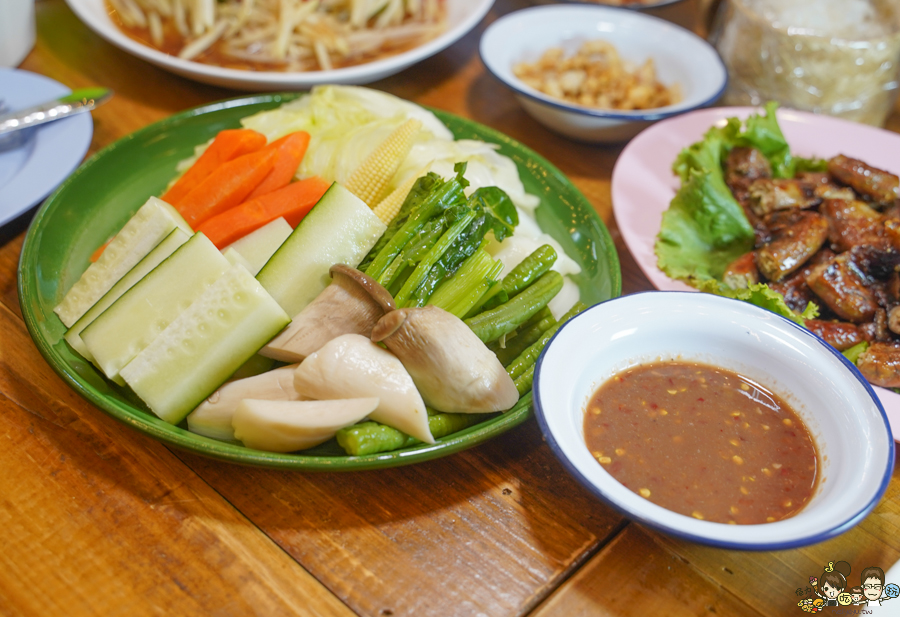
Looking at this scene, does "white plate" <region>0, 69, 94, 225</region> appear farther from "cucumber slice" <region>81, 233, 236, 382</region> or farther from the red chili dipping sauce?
the red chili dipping sauce

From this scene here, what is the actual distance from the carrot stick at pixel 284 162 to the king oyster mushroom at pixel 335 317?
2.16 ft

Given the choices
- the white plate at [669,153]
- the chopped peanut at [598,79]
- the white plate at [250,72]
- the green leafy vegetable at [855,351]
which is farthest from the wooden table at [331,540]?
the chopped peanut at [598,79]

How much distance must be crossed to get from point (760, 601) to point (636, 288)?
1230mm

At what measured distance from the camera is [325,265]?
1937mm

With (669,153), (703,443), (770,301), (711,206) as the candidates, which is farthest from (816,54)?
(703,443)

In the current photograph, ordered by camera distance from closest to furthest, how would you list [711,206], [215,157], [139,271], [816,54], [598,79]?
[139,271]
[215,157]
[711,206]
[816,54]
[598,79]

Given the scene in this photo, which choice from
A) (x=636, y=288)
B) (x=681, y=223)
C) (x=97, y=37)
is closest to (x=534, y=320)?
(x=636, y=288)

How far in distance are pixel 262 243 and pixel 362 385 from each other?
0.71 m

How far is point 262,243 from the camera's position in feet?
6.67

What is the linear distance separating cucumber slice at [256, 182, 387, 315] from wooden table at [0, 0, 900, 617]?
54 centimetres

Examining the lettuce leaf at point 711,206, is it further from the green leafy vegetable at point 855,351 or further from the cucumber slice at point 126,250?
→ the cucumber slice at point 126,250

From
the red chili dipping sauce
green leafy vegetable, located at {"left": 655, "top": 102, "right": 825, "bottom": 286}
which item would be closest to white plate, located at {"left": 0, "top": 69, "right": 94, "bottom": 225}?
the red chili dipping sauce

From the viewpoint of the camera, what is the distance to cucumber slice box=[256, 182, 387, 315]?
192 centimetres

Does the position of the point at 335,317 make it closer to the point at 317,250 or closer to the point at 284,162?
the point at 317,250
